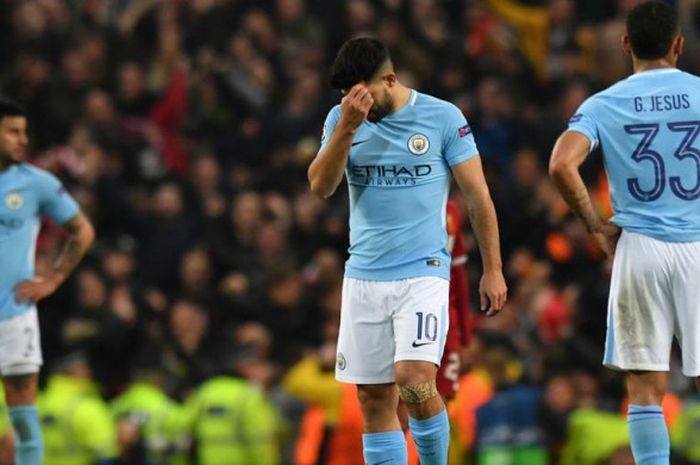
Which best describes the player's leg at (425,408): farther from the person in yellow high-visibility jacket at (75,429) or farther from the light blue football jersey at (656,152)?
the person in yellow high-visibility jacket at (75,429)

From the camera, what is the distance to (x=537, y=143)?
53.9 feet

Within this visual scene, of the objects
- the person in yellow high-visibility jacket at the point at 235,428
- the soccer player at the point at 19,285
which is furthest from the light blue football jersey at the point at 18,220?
the person in yellow high-visibility jacket at the point at 235,428

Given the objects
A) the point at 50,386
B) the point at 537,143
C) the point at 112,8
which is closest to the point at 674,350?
the point at 537,143

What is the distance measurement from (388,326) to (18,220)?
3060 millimetres

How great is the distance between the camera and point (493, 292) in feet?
28.5

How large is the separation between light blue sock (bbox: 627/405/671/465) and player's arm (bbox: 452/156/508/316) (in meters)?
0.85

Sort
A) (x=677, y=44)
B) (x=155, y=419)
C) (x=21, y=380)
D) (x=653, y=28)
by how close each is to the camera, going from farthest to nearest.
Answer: (x=155, y=419)
(x=21, y=380)
(x=677, y=44)
(x=653, y=28)

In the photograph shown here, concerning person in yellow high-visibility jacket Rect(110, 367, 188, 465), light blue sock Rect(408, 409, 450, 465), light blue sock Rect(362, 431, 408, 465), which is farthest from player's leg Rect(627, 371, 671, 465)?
person in yellow high-visibility jacket Rect(110, 367, 188, 465)

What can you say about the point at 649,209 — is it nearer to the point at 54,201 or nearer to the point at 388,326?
the point at 388,326

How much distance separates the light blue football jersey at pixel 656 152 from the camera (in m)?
8.71

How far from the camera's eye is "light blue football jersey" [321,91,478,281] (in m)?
8.81

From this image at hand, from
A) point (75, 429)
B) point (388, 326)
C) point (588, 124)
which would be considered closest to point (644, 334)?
point (588, 124)

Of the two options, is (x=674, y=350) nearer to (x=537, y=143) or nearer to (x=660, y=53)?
(x=537, y=143)

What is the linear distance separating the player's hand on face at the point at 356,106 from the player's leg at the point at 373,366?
865 millimetres
